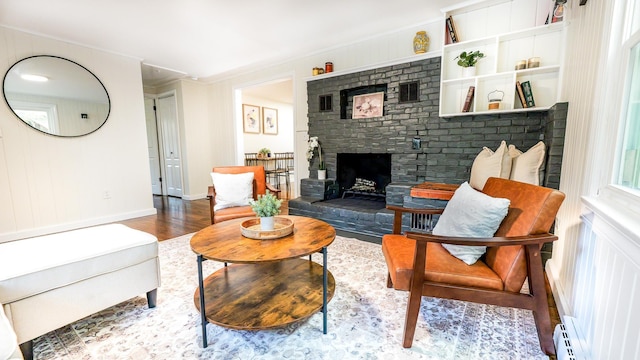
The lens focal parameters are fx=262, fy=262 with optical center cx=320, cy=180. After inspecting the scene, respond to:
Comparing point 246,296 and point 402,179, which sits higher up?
point 402,179

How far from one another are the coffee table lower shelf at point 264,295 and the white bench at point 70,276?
42 cm

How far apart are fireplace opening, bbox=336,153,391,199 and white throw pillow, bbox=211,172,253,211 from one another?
1512 millimetres

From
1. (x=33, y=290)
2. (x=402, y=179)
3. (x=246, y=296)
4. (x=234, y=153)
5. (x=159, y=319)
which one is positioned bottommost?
(x=159, y=319)

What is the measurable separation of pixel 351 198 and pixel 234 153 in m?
2.82

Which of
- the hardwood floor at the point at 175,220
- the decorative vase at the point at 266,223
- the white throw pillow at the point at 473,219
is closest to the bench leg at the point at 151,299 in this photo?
the decorative vase at the point at 266,223

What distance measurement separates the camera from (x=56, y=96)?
11.1 ft

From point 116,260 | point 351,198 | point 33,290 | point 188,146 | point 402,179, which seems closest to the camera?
point 33,290

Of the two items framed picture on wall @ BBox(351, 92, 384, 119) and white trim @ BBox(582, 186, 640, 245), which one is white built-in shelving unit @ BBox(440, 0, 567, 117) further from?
white trim @ BBox(582, 186, 640, 245)

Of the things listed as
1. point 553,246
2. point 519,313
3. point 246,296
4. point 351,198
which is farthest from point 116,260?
point 553,246

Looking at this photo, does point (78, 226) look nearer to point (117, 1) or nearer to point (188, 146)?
point (188, 146)

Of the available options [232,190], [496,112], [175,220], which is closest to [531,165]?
[496,112]

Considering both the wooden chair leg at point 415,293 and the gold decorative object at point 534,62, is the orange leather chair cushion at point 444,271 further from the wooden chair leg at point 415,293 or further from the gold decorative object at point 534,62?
the gold decorative object at point 534,62

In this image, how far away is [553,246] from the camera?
2205mm

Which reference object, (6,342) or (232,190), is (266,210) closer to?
(6,342)
